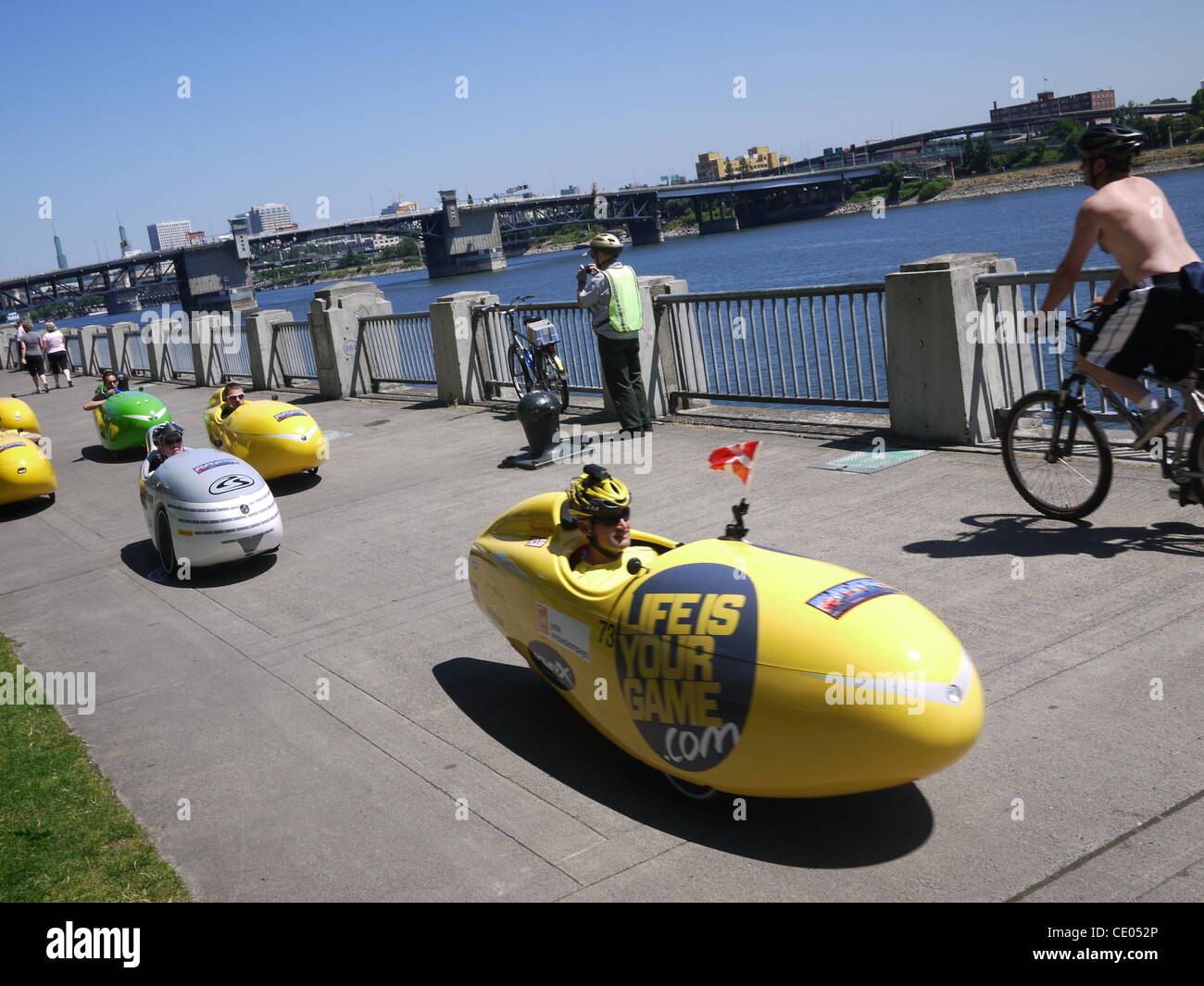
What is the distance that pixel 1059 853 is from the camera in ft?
12.8

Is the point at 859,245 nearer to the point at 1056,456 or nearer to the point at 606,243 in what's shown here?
the point at 606,243

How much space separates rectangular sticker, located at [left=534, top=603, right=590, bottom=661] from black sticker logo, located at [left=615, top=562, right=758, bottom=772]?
0.28 metres

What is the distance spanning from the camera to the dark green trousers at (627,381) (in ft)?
39.8

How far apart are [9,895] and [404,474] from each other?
7.95 metres

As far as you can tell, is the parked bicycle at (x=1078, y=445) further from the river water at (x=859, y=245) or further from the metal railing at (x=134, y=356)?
the metal railing at (x=134, y=356)

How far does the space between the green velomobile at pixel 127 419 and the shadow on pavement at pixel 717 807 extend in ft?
38.8

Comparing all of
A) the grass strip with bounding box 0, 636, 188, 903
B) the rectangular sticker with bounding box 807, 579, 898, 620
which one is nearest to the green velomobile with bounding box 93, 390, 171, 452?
the grass strip with bounding box 0, 636, 188, 903

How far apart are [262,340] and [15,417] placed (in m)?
6.43

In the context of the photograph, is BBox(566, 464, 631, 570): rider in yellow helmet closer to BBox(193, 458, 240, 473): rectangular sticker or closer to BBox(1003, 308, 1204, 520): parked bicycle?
BBox(1003, 308, 1204, 520): parked bicycle

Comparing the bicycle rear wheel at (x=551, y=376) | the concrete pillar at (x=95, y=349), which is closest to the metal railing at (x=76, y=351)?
the concrete pillar at (x=95, y=349)

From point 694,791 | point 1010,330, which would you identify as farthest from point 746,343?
point 694,791

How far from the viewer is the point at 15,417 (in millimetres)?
16219
